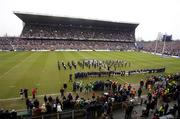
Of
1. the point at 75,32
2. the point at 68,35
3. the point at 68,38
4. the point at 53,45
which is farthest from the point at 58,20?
the point at 53,45

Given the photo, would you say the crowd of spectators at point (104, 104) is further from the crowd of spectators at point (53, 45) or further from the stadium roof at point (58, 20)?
the stadium roof at point (58, 20)

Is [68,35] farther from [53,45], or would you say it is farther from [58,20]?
[53,45]

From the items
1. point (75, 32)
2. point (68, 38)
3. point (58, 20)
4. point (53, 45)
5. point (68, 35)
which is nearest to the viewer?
point (53, 45)

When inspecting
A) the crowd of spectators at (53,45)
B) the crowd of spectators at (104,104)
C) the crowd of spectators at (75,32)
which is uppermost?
the crowd of spectators at (75,32)

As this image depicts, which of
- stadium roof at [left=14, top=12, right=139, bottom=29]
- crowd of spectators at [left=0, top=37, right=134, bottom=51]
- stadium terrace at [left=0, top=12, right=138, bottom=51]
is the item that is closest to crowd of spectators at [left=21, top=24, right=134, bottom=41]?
stadium terrace at [left=0, top=12, right=138, bottom=51]

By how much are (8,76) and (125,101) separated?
674 inches

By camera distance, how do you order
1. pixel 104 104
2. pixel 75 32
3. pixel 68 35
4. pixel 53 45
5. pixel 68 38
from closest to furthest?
pixel 104 104
pixel 53 45
pixel 68 38
pixel 68 35
pixel 75 32

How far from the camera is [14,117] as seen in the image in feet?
35.8

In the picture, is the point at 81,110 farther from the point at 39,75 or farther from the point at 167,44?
the point at 167,44

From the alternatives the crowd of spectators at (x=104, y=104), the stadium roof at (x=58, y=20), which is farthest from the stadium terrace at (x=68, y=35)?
the crowd of spectators at (x=104, y=104)

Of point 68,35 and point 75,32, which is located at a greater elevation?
point 75,32

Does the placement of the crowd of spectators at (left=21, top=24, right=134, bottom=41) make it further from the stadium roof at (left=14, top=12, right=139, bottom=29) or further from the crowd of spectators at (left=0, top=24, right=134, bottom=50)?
the stadium roof at (left=14, top=12, right=139, bottom=29)

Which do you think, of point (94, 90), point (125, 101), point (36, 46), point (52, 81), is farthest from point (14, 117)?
point (36, 46)

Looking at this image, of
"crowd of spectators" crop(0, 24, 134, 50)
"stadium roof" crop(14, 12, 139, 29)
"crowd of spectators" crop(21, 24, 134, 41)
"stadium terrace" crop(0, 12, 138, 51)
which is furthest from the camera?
"crowd of spectators" crop(21, 24, 134, 41)
